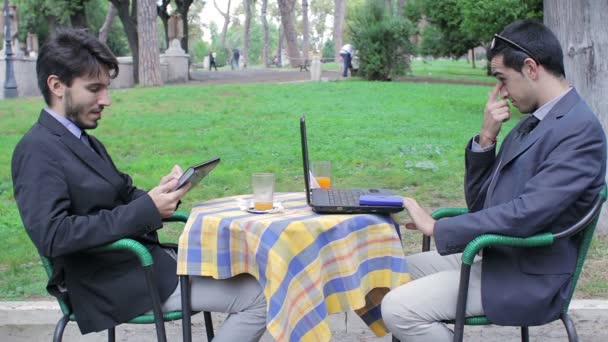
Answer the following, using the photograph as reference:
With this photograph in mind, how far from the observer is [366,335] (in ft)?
15.2

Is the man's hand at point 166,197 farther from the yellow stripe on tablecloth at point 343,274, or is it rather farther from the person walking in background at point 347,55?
the person walking in background at point 347,55

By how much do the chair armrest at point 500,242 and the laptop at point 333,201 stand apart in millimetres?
336

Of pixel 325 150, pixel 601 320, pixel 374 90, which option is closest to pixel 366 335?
pixel 601 320

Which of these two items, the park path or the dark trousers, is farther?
the park path

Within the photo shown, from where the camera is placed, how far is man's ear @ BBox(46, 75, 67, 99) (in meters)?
3.22

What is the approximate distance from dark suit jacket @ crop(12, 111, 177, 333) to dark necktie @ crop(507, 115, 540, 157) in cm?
149

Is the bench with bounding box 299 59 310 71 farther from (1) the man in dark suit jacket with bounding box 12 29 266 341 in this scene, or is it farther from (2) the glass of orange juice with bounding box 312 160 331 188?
(1) the man in dark suit jacket with bounding box 12 29 266 341

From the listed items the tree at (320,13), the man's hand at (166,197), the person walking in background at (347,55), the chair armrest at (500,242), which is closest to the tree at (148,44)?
the person walking in background at (347,55)

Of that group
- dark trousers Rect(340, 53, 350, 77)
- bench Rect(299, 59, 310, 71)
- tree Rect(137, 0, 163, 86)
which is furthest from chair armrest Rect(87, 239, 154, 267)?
bench Rect(299, 59, 310, 71)

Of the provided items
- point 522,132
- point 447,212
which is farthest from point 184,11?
point 522,132

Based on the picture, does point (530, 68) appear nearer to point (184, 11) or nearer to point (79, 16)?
point (184, 11)

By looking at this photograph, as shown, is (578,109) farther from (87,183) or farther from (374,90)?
(374,90)

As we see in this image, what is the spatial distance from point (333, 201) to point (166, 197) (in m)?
0.68

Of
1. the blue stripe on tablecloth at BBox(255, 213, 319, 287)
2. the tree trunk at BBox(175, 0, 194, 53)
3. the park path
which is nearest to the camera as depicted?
the blue stripe on tablecloth at BBox(255, 213, 319, 287)
